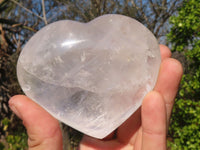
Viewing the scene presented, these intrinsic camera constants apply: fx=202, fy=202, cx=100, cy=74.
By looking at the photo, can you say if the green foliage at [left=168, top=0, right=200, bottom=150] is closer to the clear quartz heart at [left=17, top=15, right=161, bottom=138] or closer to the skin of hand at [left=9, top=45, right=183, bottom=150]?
the skin of hand at [left=9, top=45, right=183, bottom=150]

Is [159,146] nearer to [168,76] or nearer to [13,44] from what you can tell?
[168,76]

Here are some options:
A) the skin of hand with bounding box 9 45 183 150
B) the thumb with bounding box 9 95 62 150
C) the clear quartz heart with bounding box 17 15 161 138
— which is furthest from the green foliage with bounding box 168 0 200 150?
the thumb with bounding box 9 95 62 150

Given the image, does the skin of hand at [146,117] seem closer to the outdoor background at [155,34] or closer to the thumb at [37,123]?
the thumb at [37,123]

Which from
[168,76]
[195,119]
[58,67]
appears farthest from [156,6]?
[58,67]

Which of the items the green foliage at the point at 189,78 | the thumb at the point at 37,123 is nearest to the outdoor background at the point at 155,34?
the green foliage at the point at 189,78

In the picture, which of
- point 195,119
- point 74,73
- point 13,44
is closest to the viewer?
point 74,73

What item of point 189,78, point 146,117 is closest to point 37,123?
point 146,117

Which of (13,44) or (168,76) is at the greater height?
(168,76)

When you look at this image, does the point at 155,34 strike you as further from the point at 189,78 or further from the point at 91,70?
the point at 91,70
